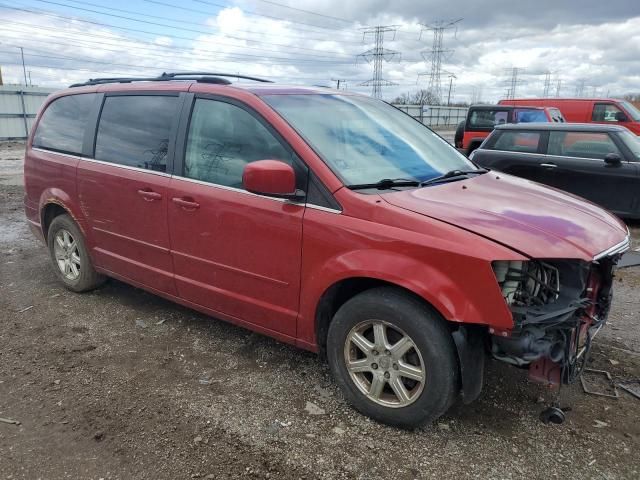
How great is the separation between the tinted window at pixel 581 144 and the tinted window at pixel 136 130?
6.55 metres

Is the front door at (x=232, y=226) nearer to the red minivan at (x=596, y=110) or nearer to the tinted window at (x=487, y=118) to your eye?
the tinted window at (x=487, y=118)

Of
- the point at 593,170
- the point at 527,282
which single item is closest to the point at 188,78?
the point at 527,282

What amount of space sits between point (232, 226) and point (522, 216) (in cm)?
172

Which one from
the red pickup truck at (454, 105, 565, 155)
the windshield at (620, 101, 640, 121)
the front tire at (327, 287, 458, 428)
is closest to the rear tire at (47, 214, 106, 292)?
the front tire at (327, 287, 458, 428)

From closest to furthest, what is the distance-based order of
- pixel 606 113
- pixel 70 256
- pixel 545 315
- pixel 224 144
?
1. pixel 545 315
2. pixel 224 144
3. pixel 70 256
4. pixel 606 113

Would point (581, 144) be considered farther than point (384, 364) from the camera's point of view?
Yes

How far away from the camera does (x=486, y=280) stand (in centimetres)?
244

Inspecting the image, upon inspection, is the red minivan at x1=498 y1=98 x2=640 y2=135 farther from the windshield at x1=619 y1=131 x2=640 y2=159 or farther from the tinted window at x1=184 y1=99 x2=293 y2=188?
the tinted window at x1=184 y1=99 x2=293 y2=188

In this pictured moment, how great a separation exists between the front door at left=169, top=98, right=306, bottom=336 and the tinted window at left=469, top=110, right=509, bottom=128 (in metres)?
13.3

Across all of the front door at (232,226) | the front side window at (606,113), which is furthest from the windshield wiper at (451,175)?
the front side window at (606,113)

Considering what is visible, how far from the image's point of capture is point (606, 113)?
1518 centimetres

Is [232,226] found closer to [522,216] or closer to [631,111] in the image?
[522,216]

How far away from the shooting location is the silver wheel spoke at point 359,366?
9.59 feet

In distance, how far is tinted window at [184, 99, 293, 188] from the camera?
3.26 metres
